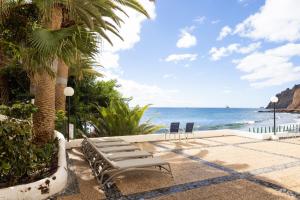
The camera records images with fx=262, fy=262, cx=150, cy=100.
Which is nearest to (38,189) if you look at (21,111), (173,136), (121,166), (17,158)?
(17,158)

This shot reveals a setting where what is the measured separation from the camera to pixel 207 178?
20.2 ft

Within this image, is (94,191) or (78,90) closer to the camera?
(94,191)

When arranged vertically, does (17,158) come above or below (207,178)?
above

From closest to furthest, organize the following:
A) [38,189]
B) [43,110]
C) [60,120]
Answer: [38,189] < [43,110] < [60,120]

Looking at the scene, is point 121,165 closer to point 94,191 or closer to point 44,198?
point 94,191

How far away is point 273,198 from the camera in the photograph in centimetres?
491

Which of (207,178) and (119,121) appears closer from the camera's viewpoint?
(207,178)

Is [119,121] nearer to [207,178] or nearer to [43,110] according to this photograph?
[43,110]

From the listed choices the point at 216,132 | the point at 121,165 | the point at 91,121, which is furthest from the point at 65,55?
the point at 216,132

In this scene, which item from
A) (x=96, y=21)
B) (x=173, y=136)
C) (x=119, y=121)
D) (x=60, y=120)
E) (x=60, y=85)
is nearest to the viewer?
(x=96, y=21)

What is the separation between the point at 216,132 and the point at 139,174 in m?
8.04

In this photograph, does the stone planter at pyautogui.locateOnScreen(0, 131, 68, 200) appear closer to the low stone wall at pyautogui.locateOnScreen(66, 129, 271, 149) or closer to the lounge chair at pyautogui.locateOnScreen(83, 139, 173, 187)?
the lounge chair at pyautogui.locateOnScreen(83, 139, 173, 187)

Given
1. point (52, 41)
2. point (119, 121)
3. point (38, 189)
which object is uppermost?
point (52, 41)

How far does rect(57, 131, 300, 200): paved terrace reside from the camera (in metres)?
5.16
